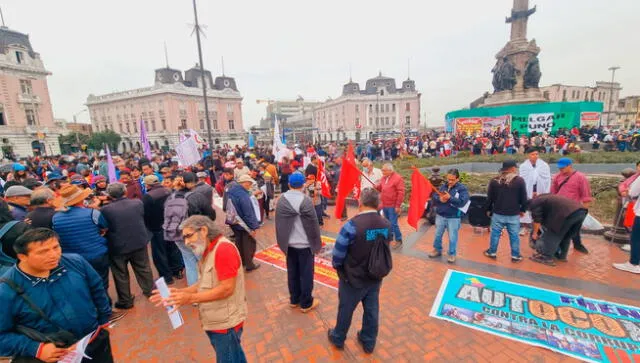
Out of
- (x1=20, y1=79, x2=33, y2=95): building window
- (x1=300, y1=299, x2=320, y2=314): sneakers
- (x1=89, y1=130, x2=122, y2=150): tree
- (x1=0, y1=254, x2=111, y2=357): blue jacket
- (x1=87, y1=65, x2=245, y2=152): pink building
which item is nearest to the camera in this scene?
(x1=0, y1=254, x2=111, y2=357): blue jacket

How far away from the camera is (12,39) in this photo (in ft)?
133

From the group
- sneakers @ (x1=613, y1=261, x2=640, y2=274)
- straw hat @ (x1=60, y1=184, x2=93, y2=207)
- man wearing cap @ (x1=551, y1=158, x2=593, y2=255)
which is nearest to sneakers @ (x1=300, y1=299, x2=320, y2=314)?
straw hat @ (x1=60, y1=184, x2=93, y2=207)

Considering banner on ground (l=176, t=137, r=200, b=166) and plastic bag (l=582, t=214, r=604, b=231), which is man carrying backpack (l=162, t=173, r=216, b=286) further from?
plastic bag (l=582, t=214, r=604, b=231)

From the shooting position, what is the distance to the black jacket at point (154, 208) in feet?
15.1

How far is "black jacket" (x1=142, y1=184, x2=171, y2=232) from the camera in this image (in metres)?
4.61

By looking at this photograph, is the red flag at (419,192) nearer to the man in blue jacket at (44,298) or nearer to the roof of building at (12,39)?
the man in blue jacket at (44,298)

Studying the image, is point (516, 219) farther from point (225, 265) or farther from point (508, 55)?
point (508, 55)

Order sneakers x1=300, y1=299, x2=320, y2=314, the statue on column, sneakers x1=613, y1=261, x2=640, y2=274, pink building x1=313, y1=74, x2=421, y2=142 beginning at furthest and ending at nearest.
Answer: pink building x1=313, y1=74, x2=421, y2=142 → the statue on column → sneakers x1=613, y1=261, x2=640, y2=274 → sneakers x1=300, y1=299, x2=320, y2=314

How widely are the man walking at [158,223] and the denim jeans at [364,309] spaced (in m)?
3.29

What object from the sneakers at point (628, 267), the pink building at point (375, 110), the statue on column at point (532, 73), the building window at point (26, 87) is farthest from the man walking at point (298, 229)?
the pink building at point (375, 110)

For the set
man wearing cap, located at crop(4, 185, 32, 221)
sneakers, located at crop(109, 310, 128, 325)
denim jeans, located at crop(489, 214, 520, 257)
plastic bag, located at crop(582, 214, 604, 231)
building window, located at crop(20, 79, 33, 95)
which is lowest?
sneakers, located at crop(109, 310, 128, 325)

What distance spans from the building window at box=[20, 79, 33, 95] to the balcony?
487 mm

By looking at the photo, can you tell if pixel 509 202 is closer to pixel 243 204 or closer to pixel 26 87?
pixel 243 204

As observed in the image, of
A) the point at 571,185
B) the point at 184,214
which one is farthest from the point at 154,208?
the point at 571,185
